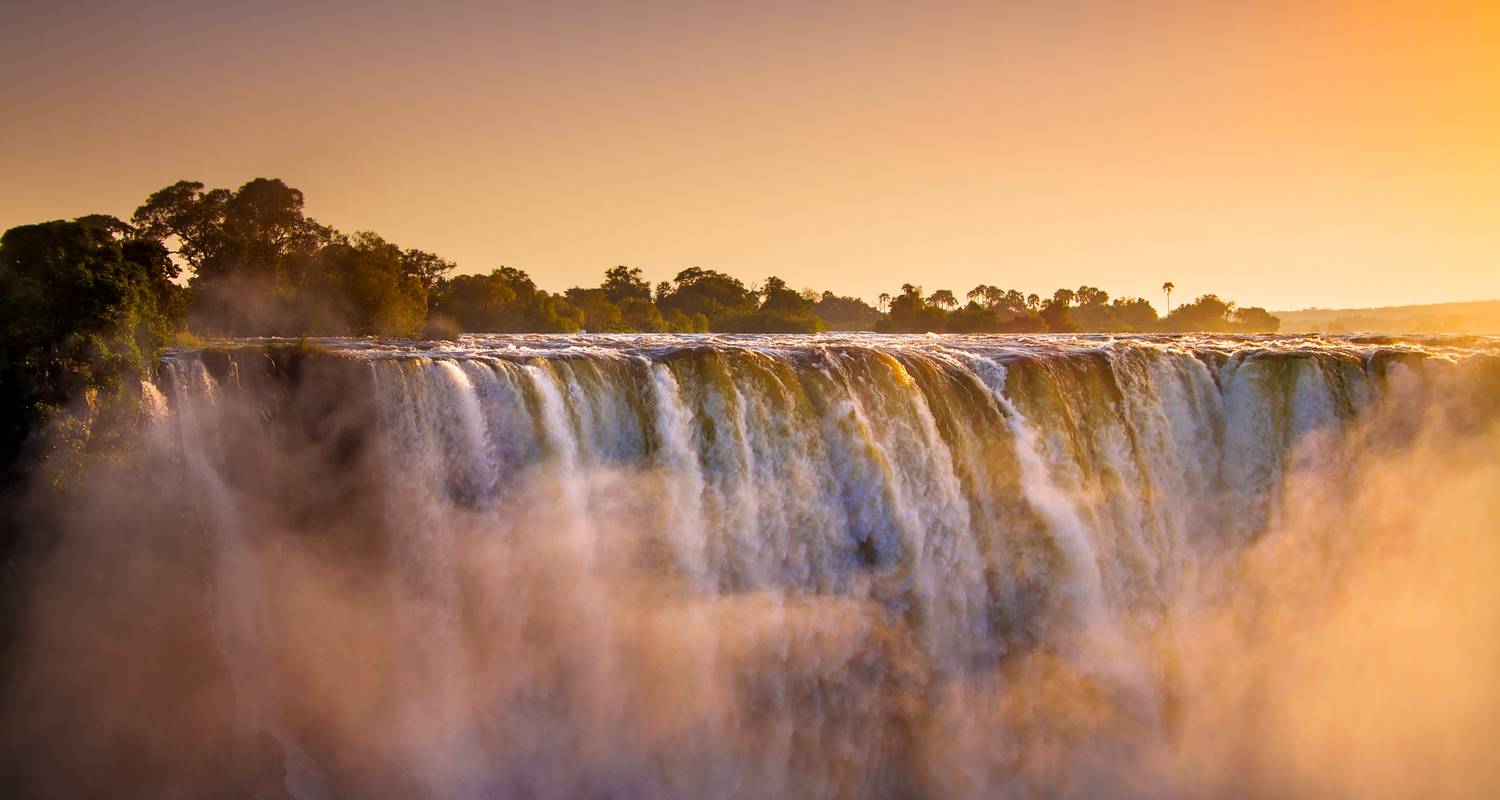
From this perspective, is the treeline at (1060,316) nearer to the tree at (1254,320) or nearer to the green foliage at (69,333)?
the tree at (1254,320)

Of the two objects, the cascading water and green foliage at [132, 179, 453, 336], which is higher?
green foliage at [132, 179, 453, 336]

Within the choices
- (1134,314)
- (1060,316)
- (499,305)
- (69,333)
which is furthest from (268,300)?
(1134,314)

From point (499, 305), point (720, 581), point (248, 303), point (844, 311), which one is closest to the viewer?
point (720, 581)

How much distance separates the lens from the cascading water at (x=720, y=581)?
12.6 meters

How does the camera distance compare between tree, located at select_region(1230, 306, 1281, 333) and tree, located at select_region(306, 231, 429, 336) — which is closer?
tree, located at select_region(306, 231, 429, 336)

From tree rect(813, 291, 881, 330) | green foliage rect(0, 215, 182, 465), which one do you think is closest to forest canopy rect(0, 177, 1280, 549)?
green foliage rect(0, 215, 182, 465)

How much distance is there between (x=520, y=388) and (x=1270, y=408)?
10.7 metres

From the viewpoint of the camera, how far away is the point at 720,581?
1315 centimetres

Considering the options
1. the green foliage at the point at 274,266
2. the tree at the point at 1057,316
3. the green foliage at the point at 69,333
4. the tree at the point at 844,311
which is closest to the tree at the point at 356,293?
the green foliage at the point at 274,266

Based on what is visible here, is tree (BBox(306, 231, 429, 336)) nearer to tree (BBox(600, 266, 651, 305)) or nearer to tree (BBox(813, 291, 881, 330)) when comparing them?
tree (BBox(600, 266, 651, 305))

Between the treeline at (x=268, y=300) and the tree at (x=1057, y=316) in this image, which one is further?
the tree at (x=1057, y=316)

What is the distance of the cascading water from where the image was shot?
12625 mm

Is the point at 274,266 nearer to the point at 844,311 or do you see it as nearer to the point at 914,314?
the point at 914,314

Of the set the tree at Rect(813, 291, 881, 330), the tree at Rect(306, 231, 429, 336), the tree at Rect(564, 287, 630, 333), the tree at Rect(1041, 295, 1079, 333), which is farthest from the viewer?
the tree at Rect(813, 291, 881, 330)
